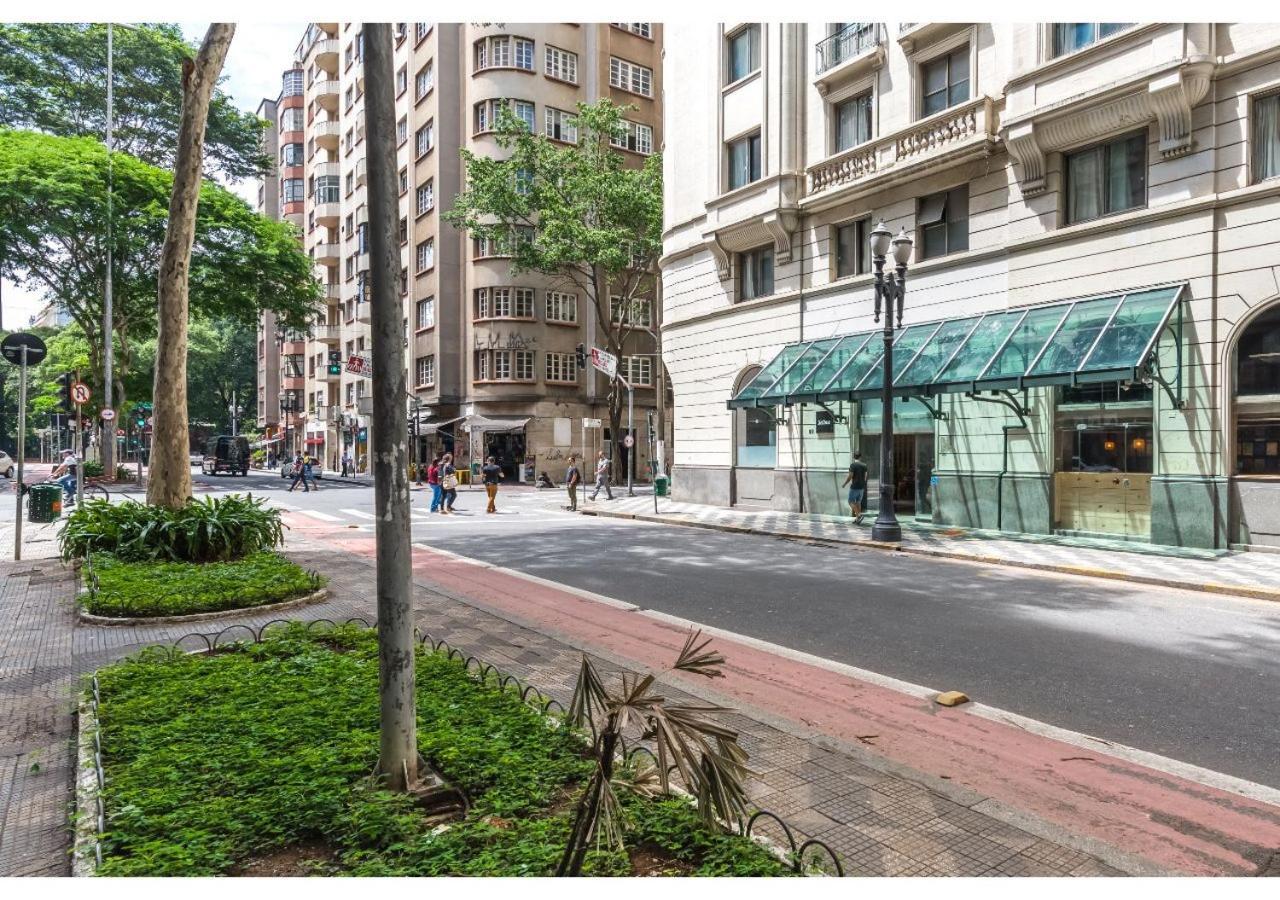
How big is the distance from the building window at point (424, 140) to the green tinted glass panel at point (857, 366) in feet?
107

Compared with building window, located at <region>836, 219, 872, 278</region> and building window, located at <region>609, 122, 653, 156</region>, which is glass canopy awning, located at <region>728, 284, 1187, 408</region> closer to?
building window, located at <region>836, 219, 872, 278</region>

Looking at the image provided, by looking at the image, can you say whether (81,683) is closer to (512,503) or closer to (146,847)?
(146,847)

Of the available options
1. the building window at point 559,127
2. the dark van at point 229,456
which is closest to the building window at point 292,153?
the dark van at point 229,456

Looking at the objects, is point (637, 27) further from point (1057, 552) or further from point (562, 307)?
point (1057, 552)

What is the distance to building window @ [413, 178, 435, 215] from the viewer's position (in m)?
44.1

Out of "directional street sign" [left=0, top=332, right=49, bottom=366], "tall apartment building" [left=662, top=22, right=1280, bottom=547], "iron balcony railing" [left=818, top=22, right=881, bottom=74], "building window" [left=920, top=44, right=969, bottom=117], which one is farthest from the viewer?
"iron balcony railing" [left=818, top=22, right=881, bottom=74]

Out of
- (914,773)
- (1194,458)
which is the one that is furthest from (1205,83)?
(914,773)

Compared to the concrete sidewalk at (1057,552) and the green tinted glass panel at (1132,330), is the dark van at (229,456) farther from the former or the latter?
the green tinted glass panel at (1132,330)

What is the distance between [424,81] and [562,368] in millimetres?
18437

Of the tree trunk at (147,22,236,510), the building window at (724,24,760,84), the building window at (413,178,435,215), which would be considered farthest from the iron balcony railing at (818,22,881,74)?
the building window at (413,178,435,215)

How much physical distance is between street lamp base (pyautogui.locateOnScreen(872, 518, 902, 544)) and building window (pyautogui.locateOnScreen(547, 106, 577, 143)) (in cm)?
3244

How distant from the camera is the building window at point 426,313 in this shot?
4428 cm

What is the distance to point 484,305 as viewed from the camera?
4166cm

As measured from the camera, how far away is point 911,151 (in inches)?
758
